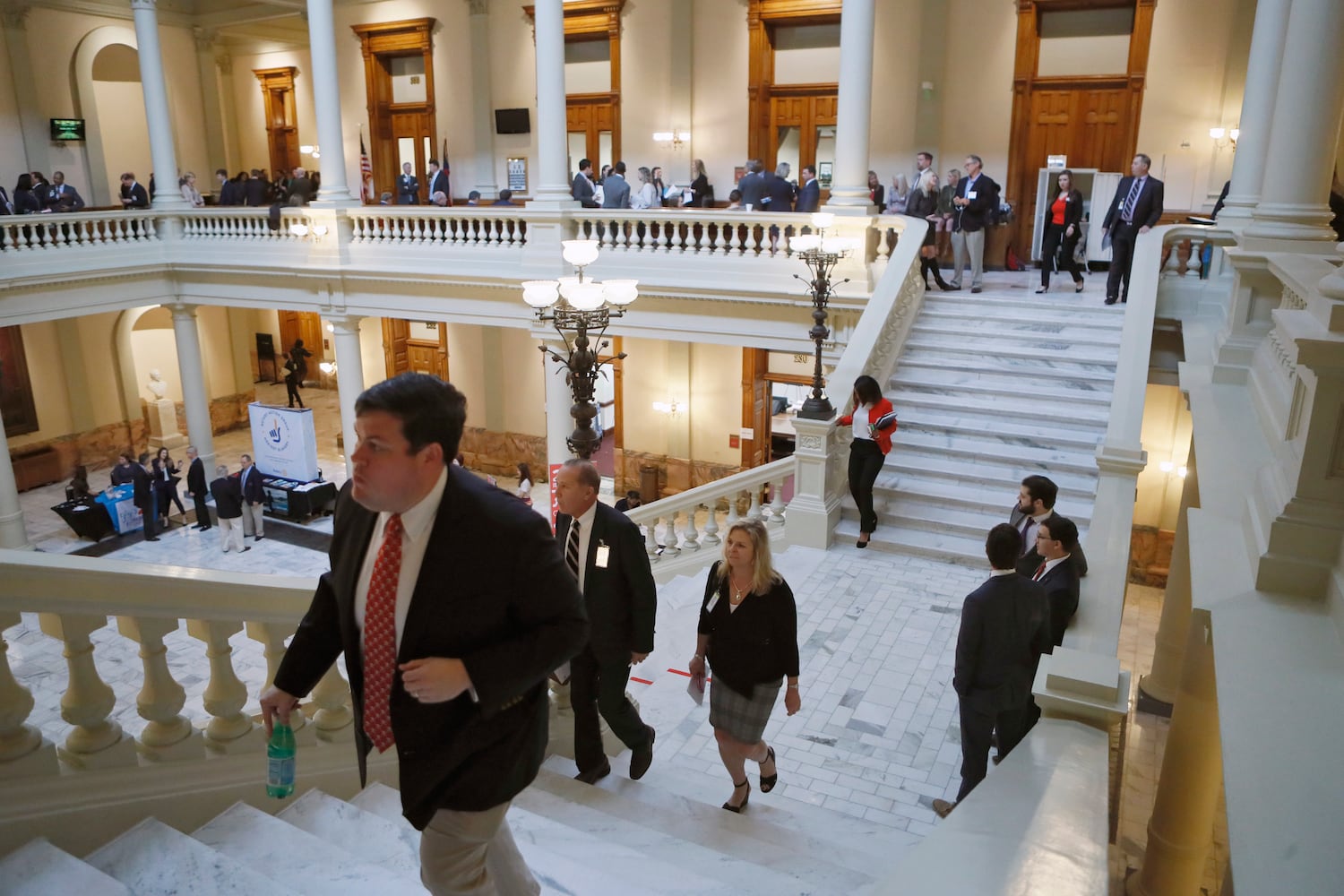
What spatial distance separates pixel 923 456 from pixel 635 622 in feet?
19.9

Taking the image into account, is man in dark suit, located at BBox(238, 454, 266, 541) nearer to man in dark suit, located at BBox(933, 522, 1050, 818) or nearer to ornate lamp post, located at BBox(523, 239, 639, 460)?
ornate lamp post, located at BBox(523, 239, 639, 460)

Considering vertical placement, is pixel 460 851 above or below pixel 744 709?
above

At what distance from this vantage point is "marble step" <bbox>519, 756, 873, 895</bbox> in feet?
12.4

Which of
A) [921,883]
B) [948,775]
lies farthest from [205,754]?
[948,775]

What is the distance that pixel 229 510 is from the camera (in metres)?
15.1

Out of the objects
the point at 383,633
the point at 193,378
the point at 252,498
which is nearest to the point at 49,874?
the point at 383,633

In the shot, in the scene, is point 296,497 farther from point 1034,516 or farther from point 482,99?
point 1034,516

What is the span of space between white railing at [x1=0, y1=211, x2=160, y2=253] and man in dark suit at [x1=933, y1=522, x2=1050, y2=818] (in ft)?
53.2

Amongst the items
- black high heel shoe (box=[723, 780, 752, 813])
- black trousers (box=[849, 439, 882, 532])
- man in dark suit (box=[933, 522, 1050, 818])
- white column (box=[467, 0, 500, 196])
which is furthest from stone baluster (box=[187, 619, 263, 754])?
white column (box=[467, 0, 500, 196])

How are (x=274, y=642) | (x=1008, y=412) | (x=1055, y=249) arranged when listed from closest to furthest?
1. (x=274, y=642)
2. (x=1008, y=412)
3. (x=1055, y=249)

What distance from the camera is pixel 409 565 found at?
7.36ft

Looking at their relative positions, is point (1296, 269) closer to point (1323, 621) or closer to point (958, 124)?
point (1323, 621)

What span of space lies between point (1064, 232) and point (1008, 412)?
11.8 ft

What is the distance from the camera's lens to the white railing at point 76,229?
15469 mm
